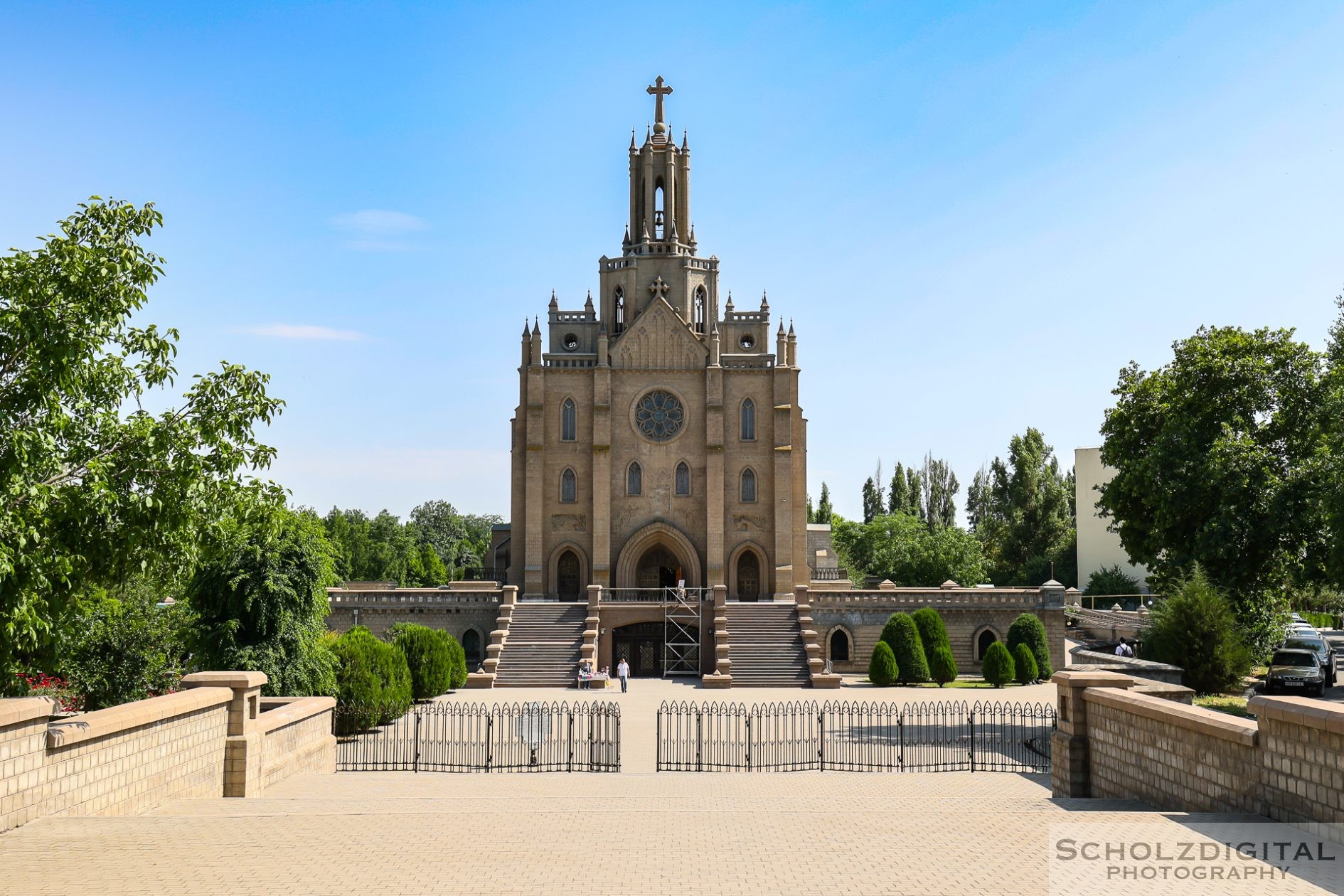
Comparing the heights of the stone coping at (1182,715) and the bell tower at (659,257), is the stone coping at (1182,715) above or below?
below

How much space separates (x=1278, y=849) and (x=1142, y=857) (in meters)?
1.49

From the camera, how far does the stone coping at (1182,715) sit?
13352 millimetres

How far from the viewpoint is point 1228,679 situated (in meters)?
31.8

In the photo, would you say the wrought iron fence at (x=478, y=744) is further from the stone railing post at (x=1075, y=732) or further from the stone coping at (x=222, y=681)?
the stone railing post at (x=1075, y=732)

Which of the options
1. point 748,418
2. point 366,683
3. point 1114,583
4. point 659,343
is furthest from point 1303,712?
point 1114,583

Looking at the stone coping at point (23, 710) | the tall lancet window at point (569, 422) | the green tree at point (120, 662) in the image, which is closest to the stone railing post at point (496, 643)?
the tall lancet window at point (569, 422)

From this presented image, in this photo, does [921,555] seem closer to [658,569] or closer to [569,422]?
[658,569]

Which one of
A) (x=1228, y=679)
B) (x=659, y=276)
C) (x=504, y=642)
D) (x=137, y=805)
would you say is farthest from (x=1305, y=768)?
(x=659, y=276)

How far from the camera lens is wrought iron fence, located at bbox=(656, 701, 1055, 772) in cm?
2292

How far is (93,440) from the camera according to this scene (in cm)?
1391

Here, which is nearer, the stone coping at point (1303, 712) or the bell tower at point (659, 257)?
the stone coping at point (1303, 712)

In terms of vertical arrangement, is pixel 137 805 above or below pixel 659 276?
below

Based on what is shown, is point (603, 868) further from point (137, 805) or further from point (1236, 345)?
point (1236, 345)

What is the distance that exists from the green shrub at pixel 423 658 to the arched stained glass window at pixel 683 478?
17642 millimetres
